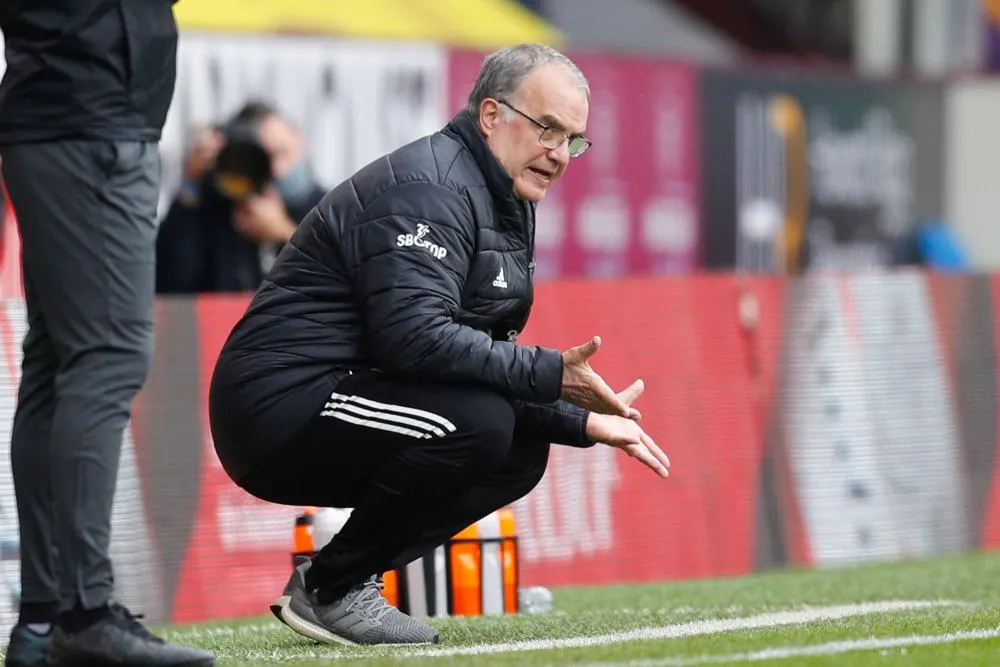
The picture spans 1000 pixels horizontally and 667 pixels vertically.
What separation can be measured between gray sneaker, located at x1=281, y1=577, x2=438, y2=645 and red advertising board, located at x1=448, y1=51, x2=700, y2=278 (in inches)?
315

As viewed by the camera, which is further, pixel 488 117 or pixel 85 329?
pixel 488 117

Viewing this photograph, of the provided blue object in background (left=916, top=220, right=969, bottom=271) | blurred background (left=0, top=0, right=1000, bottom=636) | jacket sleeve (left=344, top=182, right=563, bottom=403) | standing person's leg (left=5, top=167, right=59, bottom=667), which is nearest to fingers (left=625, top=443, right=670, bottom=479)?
jacket sleeve (left=344, top=182, right=563, bottom=403)

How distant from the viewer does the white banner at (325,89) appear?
484 inches

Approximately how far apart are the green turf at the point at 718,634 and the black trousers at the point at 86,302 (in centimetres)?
71

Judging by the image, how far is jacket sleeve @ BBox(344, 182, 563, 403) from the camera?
5.51 metres

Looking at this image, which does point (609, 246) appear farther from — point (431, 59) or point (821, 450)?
Result: point (821, 450)

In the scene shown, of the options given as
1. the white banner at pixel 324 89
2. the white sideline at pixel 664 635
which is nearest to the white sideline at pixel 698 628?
the white sideline at pixel 664 635

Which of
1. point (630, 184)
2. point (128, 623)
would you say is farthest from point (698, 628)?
point (630, 184)

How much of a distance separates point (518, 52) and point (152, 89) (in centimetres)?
120

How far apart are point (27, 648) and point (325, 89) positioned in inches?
324

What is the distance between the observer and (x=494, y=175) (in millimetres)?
5793

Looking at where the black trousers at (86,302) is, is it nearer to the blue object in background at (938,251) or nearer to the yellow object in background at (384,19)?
the yellow object in background at (384,19)

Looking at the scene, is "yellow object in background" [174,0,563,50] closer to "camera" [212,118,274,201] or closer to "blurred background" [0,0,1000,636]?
"blurred background" [0,0,1000,636]

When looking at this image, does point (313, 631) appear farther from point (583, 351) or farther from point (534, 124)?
point (534, 124)
